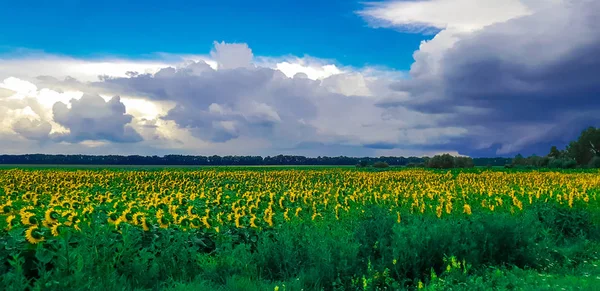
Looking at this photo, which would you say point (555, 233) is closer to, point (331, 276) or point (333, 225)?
point (333, 225)

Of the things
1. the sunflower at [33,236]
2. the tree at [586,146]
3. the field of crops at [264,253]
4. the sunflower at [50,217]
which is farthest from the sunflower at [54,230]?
the tree at [586,146]

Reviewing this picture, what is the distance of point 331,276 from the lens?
31.9 feet

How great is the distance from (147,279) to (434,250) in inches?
236

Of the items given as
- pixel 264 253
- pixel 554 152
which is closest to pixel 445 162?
pixel 554 152

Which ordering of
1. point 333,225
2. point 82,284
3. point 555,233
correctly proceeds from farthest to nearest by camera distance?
1. point 555,233
2. point 333,225
3. point 82,284

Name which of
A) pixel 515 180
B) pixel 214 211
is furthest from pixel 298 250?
pixel 515 180

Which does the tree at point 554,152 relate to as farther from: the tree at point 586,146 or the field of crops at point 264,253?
the field of crops at point 264,253

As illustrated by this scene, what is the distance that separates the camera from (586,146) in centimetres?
11312

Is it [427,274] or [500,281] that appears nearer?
[500,281]

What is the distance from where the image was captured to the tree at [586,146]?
367 feet

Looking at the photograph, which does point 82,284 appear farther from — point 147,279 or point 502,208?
point 502,208

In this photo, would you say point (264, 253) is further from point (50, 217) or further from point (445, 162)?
point (445, 162)

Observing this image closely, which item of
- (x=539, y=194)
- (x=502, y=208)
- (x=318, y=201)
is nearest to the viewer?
(x=502, y=208)

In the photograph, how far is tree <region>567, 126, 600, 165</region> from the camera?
367 ft
